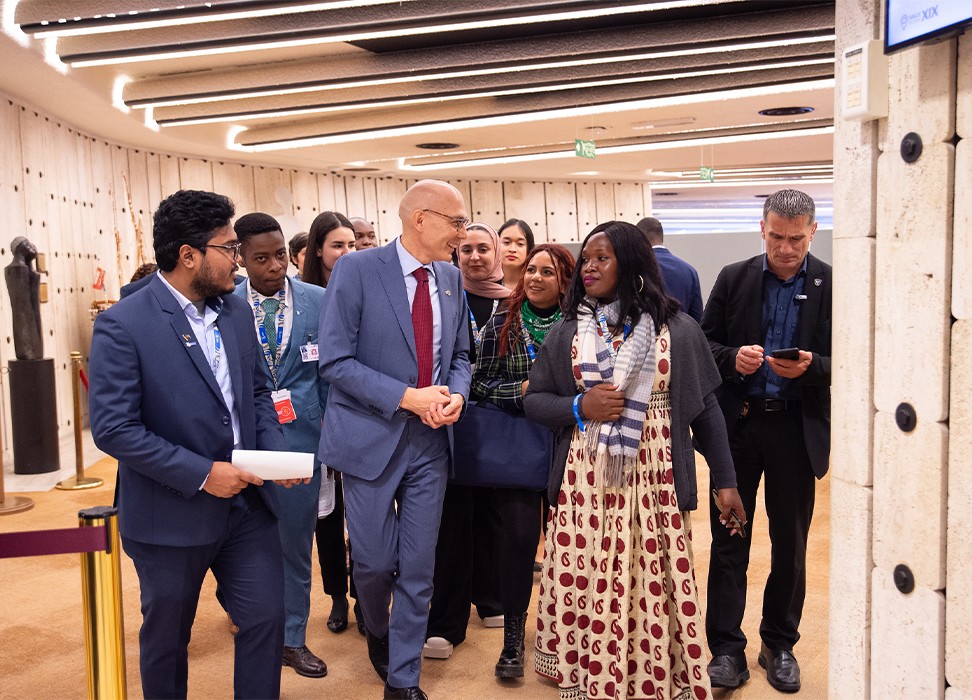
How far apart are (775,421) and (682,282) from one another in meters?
2.14

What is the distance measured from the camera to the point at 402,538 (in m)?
3.33

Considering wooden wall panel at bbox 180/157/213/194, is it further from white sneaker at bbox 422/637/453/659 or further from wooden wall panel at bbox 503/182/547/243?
white sneaker at bbox 422/637/453/659

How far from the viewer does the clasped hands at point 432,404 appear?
126 inches

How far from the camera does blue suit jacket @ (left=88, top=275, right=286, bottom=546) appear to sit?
247 centimetres

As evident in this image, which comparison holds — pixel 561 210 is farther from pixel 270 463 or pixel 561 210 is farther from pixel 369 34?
pixel 270 463

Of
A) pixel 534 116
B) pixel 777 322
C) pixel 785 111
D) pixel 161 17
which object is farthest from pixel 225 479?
pixel 785 111

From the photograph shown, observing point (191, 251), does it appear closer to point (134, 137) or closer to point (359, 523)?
point (359, 523)

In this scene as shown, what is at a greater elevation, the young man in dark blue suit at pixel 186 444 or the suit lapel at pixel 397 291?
the suit lapel at pixel 397 291

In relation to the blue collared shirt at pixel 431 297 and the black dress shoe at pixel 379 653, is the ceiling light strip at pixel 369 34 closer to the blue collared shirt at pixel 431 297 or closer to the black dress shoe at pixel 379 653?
the blue collared shirt at pixel 431 297

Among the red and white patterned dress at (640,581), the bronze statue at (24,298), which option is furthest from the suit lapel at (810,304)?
the bronze statue at (24,298)

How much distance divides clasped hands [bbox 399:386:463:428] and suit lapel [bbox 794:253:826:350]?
51.3 inches

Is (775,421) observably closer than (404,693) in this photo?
No

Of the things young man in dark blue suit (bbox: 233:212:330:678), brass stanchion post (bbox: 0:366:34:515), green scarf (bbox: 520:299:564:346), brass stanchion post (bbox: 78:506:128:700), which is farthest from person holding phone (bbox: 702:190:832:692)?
brass stanchion post (bbox: 0:366:34:515)

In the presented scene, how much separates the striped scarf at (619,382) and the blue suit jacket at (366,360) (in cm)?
56
